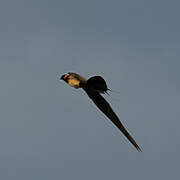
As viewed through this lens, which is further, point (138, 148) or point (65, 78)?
point (65, 78)

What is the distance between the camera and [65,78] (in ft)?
51.8

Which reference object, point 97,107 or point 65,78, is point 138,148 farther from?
point 65,78

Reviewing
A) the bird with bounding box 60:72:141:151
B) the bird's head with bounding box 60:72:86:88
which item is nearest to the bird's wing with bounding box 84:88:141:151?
the bird with bounding box 60:72:141:151

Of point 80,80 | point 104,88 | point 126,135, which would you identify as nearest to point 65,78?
point 80,80

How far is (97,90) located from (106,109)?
156 centimetres

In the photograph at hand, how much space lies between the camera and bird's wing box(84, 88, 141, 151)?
1484 cm

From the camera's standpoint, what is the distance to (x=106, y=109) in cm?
1565

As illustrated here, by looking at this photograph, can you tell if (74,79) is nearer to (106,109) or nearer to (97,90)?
(97,90)

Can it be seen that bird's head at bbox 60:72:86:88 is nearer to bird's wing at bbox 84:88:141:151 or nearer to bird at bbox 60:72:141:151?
bird at bbox 60:72:141:151

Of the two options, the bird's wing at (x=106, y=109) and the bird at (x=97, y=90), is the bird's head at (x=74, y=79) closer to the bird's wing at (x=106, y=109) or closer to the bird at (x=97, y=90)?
the bird at (x=97, y=90)

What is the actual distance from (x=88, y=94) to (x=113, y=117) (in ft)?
4.61

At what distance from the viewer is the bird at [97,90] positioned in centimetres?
1411

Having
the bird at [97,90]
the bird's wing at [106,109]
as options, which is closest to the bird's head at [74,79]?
the bird at [97,90]

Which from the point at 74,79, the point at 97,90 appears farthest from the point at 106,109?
the point at 74,79
